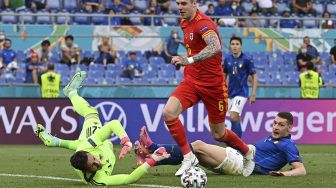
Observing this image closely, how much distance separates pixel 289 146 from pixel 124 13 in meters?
16.7

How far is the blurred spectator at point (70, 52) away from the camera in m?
26.4

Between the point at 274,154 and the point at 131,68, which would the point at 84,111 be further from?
the point at 131,68

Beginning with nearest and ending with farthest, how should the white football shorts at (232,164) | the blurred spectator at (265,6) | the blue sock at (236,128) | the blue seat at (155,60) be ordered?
1. the white football shorts at (232,164)
2. the blue sock at (236,128)
3. the blue seat at (155,60)
4. the blurred spectator at (265,6)

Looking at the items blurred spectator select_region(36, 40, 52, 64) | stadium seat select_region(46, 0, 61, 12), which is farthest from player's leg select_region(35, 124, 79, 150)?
stadium seat select_region(46, 0, 61, 12)

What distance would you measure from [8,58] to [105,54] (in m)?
2.64

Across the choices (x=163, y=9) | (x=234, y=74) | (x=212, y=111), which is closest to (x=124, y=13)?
(x=163, y=9)

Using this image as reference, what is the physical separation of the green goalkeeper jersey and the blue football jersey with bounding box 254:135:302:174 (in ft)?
6.90

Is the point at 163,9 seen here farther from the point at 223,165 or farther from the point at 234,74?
the point at 223,165

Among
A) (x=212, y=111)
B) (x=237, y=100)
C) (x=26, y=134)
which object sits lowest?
(x=26, y=134)

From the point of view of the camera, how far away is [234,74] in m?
19.1

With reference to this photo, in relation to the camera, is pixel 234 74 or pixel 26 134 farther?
pixel 26 134

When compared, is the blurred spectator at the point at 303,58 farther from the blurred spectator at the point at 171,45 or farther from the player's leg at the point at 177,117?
the player's leg at the point at 177,117

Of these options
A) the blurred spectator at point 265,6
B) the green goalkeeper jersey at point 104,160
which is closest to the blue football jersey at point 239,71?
the green goalkeeper jersey at point 104,160

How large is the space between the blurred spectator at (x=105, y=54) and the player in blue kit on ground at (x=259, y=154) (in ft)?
43.6
